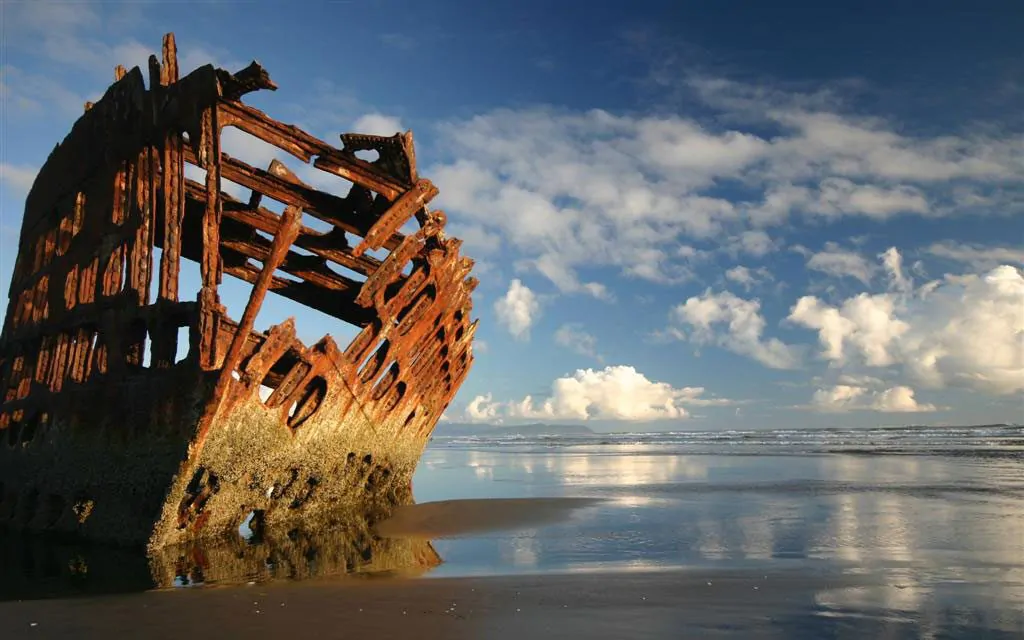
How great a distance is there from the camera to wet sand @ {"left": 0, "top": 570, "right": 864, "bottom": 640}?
417cm

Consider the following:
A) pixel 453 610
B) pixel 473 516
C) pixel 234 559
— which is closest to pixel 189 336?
pixel 234 559

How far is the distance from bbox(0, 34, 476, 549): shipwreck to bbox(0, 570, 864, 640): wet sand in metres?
1.91

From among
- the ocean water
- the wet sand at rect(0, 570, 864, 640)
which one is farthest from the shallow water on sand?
the wet sand at rect(0, 570, 864, 640)

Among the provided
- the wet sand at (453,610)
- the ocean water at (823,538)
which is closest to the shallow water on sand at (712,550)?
the ocean water at (823,538)

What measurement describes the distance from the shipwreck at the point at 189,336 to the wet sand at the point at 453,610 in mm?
1906

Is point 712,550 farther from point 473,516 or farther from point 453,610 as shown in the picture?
point 473,516

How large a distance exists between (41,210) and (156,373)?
5.22 m

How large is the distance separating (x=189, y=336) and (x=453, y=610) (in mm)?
3536

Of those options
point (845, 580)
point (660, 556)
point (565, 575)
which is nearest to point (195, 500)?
point (565, 575)

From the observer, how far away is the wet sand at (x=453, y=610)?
4172 millimetres

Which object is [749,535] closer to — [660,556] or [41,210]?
[660,556]

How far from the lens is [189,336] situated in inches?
→ 255

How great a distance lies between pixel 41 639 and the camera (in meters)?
4.10

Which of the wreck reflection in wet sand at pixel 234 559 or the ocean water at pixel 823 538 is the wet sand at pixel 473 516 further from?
the ocean water at pixel 823 538
